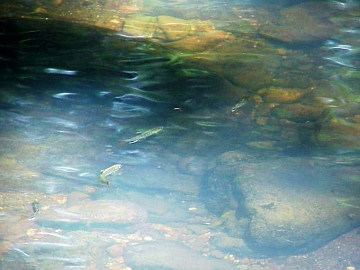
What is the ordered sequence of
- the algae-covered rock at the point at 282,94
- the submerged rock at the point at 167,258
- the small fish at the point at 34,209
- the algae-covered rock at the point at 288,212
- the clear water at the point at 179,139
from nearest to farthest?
the clear water at the point at 179,139 < the algae-covered rock at the point at 282,94 < the small fish at the point at 34,209 < the submerged rock at the point at 167,258 < the algae-covered rock at the point at 288,212

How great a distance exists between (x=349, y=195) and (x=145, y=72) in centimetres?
984

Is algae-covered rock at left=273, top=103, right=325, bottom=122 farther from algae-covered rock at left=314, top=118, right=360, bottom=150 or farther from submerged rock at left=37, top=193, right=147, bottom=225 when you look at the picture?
submerged rock at left=37, top=193, right=147, bottom=225

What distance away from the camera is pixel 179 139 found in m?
11.0

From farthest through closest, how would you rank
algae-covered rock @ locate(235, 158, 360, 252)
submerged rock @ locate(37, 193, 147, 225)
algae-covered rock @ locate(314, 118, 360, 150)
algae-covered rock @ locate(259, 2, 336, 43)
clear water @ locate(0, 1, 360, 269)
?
submerged rock @ locate(37, 193, 147, 225) < algae-covered rock @ locate(235, 158, 360, 252) < algae-covered rock @ locate(314, 118, 360, 150) < clear water @ locate(0, 1, 360, 269) < algae-covered rock @ locate(259, 2, 336, 43)

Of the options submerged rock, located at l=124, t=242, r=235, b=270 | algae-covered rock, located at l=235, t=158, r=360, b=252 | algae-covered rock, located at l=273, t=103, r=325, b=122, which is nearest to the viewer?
algae-covered rock, located at l=273, t=103, r=325, b=122

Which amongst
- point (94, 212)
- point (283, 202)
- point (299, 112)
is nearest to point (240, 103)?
point (299, 112)

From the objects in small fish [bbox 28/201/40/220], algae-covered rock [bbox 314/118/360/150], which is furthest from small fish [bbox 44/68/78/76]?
algae-covered rock [bbox 314/118/360/150]

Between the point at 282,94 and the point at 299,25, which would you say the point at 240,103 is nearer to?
the point at 282,94

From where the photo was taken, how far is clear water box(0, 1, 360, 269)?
6332mm

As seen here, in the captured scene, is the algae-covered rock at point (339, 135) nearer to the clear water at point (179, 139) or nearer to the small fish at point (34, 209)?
the clear water at point (179, 139)

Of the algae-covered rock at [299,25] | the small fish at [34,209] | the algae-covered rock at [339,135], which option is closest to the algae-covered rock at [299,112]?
the algae-covered rock at [339,135]

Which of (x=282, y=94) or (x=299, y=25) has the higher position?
(x=299, y=25)

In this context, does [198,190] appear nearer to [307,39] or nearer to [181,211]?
[181,211]

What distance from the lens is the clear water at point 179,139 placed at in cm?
633
